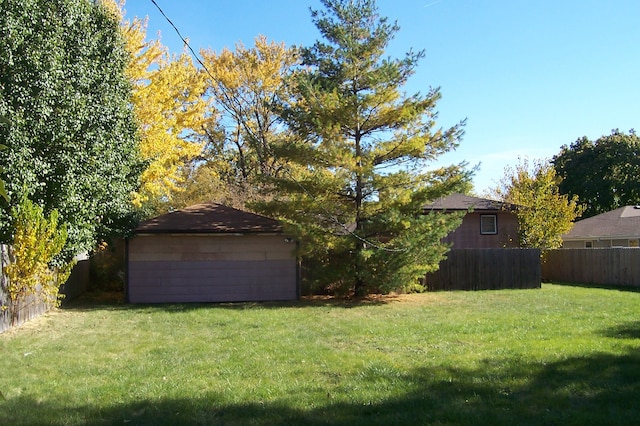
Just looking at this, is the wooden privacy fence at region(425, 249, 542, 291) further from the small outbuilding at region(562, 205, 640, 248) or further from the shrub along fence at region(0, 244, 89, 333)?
the shrub along fence at region(0, 244, 89, 333)

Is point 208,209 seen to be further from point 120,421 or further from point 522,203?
point 522,203

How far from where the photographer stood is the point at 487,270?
70.3ft

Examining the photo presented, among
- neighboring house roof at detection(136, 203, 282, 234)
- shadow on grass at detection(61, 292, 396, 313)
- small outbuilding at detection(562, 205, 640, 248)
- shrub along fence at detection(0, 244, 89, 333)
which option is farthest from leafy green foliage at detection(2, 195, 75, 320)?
small outbuilding at detection(562, 205, 640, 248)

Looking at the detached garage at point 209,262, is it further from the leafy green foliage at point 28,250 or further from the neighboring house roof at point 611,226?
the neighboring house roof at point 611,226

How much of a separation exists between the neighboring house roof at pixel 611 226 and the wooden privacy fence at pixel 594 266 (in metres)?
4.64

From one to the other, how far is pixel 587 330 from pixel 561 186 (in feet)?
128

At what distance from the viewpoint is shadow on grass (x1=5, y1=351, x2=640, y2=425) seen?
5.53 metres

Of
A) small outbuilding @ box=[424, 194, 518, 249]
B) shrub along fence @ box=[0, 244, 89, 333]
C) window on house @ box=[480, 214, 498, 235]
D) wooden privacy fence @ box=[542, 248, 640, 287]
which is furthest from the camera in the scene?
window on house @ box=[480, 214, 498, 235]

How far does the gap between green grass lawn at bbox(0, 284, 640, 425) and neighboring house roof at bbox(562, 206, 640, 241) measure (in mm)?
17105

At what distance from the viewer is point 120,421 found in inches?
221

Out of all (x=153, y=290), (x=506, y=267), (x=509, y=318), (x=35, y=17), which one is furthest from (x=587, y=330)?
(x=35, y=17)

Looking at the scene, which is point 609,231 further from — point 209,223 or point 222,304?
point 222,304

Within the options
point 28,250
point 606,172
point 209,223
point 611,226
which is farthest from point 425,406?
point 606,172

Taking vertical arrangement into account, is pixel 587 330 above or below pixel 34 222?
below
